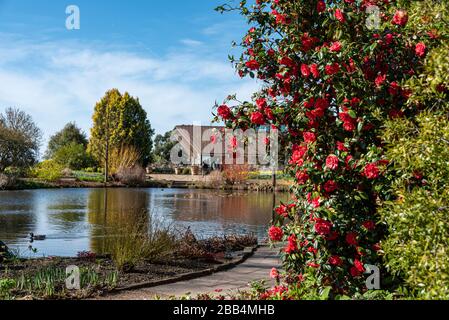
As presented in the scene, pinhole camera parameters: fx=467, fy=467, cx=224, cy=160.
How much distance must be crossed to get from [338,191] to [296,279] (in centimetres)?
103

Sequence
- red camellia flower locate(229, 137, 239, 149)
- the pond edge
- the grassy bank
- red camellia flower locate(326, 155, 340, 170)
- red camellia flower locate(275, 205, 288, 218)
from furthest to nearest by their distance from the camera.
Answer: the pond edge < the grassy bank < red camellia flower locate(229, 137, 239, 149) < red camellia flower locate(275, 205, 288, 218) < red camellia flower locate(326, 155, 340, 170)

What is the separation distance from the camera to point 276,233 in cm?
423

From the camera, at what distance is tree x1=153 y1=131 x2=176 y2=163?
47.1 meters

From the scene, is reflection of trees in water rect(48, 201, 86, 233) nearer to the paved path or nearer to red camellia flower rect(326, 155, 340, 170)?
the paved path

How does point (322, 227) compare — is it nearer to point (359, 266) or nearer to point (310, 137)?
point (359, 266)

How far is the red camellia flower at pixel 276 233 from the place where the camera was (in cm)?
421

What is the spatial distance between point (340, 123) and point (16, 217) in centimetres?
1304

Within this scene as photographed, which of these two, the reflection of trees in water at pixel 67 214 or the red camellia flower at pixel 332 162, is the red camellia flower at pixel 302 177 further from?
the reflection of trees in water at pixel 67 214

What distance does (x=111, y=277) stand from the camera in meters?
5.62

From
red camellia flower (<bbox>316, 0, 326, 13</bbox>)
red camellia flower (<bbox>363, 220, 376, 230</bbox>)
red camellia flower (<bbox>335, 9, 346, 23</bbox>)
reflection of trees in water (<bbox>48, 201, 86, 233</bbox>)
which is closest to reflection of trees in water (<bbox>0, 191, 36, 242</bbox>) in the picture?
reflection of trees in water (<bbox>48, 201, 86, 233</bbox>)

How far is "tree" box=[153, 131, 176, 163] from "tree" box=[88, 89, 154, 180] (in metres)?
4.09

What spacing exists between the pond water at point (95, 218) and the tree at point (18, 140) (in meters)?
8.50
